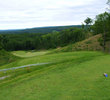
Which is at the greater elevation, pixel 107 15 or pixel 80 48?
pixel 107 15

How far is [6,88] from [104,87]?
260 inches

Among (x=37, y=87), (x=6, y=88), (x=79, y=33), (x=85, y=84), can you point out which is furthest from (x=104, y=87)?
(x=79, y=33)

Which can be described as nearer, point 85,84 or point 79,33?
point 85,84

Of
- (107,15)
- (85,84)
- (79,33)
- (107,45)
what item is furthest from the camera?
(79,33)

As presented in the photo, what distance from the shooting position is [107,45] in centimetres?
2814

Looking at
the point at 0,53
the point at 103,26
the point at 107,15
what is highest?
the point at 107,15

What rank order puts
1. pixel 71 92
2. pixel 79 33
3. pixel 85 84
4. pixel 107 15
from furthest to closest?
pixel 79 33 → pixel 107 15 → pixel 85 84 → pixel 71 92

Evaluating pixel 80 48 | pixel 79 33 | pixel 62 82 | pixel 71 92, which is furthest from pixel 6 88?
pixel 79 33

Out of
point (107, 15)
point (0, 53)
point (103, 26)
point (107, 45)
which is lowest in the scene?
point (0, 53)

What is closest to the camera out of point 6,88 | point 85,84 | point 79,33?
point 85,84

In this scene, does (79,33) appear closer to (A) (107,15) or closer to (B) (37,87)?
(A) (107,15)

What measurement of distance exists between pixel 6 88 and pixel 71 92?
473 cm

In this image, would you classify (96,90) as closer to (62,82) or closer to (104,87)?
(104,87)

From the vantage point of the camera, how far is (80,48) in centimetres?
2989
